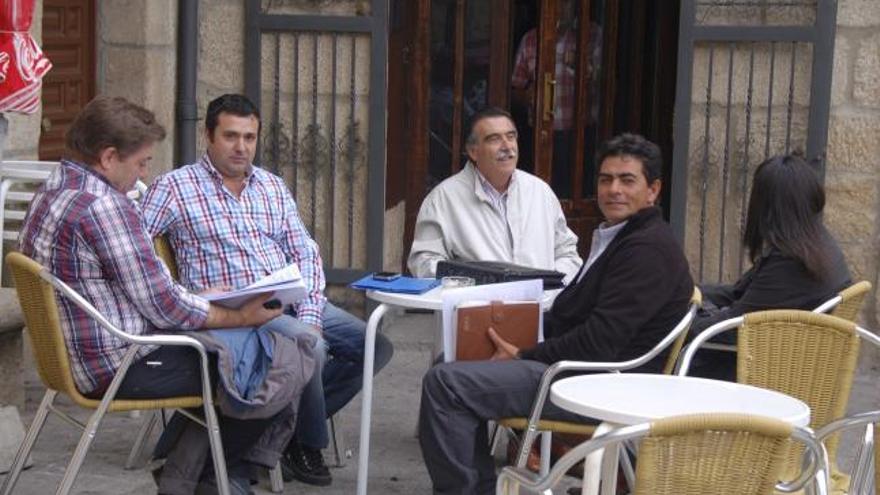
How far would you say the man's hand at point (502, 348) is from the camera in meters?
4.90

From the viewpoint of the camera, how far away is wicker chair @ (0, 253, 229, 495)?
4.41m

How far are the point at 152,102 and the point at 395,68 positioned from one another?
1267mm

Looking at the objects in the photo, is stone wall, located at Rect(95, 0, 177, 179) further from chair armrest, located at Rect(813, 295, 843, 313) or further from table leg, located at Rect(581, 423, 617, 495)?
table leg, located at Rect(581, 423, 617, 495)

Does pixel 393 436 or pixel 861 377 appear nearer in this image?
pixel 393 436

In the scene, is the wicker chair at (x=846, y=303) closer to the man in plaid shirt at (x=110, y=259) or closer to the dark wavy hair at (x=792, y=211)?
the dark wavy hair at (x=792, y=211)

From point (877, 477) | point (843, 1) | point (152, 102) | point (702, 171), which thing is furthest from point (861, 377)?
point (877, 477)

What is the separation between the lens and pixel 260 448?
16.3 ft

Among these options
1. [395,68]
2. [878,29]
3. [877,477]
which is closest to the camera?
[877,477]

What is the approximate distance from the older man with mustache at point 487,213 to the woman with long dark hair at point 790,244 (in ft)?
2.92

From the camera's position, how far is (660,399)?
12.6 feet

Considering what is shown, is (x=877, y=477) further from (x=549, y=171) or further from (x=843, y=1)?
(x=549, y=171)

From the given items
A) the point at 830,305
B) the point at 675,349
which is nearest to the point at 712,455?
the point at 675,349

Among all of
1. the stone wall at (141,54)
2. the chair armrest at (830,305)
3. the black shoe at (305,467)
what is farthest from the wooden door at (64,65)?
the chair armrest at (830,305)

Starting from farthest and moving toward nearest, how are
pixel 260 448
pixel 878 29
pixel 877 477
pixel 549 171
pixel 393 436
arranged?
pixel 549 171 → pixel 878 29 → pixel 393 436 → pixel 260 448 → pixel 877 477
